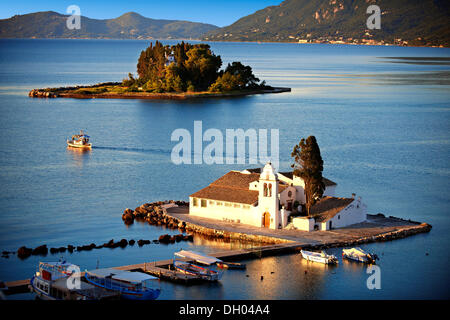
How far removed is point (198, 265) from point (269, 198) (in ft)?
23.9

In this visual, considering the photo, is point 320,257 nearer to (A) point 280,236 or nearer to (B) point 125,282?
(A) point 280,236

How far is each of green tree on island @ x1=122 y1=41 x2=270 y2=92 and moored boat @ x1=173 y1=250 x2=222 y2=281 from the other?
98.1 metres

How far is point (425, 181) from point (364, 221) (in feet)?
60.5

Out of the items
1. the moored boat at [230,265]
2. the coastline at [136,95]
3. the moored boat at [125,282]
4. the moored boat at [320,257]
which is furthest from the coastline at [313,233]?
the coastline at [136,95]

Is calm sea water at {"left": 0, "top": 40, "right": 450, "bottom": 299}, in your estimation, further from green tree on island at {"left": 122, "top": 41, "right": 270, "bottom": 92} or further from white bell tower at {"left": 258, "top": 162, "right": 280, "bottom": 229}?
green tree on island at {"left": 122, "top": 41, "right": 270, "bottom": 92}

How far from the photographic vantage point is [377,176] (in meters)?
65.6

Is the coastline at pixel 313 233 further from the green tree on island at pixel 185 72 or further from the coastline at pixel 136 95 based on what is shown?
the green tree on island at pixel 185 72

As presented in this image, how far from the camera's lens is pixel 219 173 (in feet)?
216

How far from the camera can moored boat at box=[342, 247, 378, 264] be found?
134 feet

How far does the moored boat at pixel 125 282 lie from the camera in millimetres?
34594

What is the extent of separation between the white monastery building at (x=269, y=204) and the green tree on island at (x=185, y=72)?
90.0m

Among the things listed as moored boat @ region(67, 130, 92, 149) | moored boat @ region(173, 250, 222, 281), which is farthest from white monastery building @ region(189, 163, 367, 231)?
moored boat @ region(67, 130, 92, 149)

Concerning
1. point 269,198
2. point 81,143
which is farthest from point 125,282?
point 81,143
